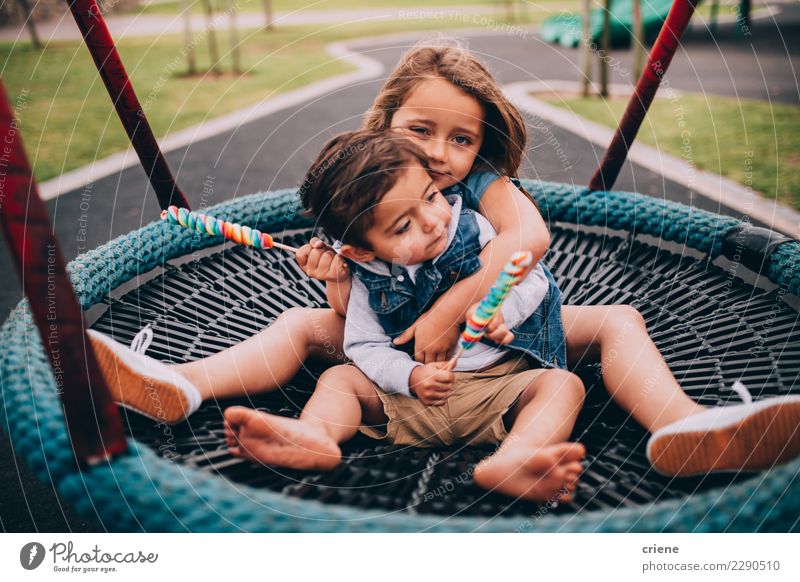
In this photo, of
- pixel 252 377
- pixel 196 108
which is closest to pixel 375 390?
pixel 252 377

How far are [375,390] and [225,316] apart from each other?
0.32m

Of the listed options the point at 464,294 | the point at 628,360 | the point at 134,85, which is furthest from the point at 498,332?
the point at 134,85

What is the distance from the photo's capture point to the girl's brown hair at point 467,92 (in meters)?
0.67

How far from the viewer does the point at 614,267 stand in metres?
1.01

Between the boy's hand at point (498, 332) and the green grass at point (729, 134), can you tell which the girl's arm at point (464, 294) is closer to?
the boy's hand at point (498, 332)

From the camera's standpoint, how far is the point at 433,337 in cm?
66

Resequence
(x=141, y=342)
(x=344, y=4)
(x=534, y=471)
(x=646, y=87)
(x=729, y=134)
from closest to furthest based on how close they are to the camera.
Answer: (x=534, y=471)
(x=141, y=342)
(x=646, y=87)
(x=729, y=134)
(x=344, y=4)

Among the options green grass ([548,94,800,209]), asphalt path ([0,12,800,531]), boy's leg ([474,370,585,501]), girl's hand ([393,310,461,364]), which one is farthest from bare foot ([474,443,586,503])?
green grass ([548,94,800,209])

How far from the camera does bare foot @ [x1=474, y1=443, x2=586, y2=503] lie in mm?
549

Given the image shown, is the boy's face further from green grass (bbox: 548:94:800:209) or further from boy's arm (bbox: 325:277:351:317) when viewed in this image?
green grass (bbox: 548:94:800:209)

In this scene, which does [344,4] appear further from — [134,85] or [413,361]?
[413,361]

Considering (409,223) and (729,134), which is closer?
(409,223)

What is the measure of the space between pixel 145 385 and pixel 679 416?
1.65ft

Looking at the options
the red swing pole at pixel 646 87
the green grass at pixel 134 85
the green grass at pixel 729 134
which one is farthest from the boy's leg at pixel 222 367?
the green grass at pixel 729 134
